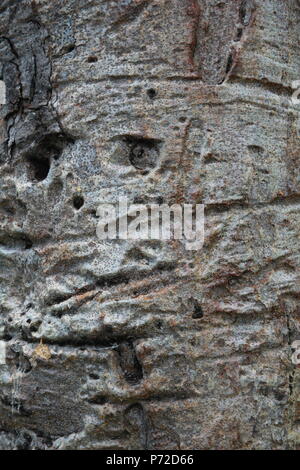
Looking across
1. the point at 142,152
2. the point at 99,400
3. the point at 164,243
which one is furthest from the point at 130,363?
the point at 142,152

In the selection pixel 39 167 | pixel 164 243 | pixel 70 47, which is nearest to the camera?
pixel 164 243

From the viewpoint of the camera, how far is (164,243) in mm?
2166

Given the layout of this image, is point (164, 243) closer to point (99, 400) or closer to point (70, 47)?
point (99, 400)

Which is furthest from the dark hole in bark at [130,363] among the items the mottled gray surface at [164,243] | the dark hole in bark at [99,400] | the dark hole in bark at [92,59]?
the dark hole in bark at [92,59]

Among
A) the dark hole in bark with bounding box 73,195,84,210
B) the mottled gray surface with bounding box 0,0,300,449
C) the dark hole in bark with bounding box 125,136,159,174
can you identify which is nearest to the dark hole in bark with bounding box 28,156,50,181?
the mottled gray surface with bounding box 0,0,300,449

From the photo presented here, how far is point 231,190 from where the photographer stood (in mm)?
2188

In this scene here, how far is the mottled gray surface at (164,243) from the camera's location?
214cm

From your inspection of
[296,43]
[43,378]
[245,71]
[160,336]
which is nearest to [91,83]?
[245,71]

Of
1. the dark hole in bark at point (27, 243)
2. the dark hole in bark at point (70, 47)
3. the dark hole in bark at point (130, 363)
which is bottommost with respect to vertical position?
the dark hole in bark at point (130, 363)

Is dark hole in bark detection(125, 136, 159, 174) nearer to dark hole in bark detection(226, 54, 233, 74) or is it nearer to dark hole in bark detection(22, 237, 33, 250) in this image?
dark hole in bark detection(226, 54, 233, 74)

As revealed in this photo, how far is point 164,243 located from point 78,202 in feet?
1.17

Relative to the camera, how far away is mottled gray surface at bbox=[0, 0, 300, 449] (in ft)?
7.03

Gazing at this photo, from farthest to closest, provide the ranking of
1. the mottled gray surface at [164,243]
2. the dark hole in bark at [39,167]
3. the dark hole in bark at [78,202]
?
the dark hole in bark at [39,167] < the dark hole in bark at [78,202] < the mottled gray surface at [164,243]

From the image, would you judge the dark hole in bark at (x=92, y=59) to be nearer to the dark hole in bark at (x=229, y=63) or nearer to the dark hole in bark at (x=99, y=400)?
the dark hole in bark at (x=229, y=63)
